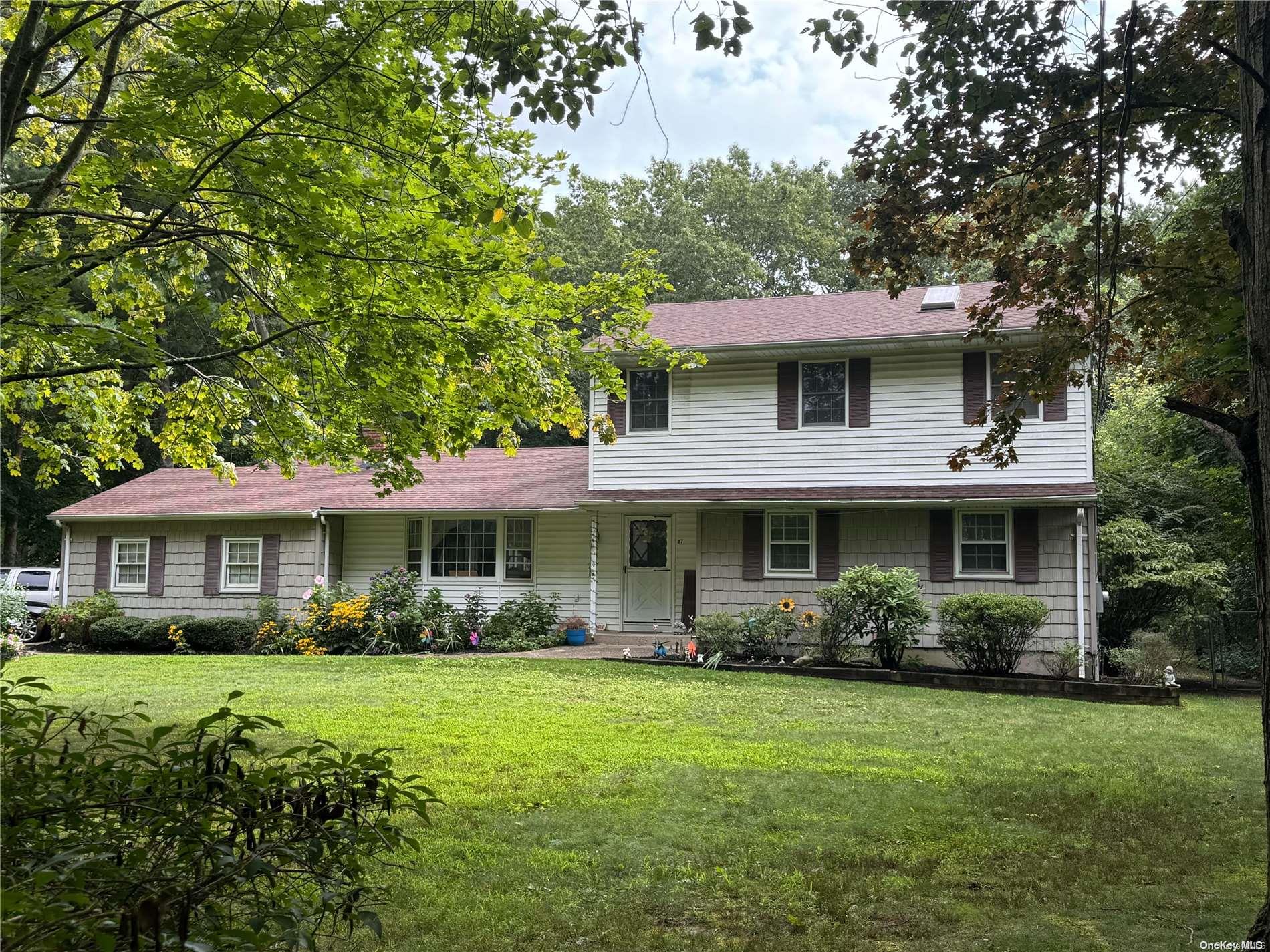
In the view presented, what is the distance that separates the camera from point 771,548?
16.7m

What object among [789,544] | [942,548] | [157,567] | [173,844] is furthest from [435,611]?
[173,844]

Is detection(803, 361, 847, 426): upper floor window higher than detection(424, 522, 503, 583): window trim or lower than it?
higher

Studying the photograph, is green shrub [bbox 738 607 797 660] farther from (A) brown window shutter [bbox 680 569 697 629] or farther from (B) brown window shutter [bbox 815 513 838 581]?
(A) brown window shutter [bbox 680 569 697 629]

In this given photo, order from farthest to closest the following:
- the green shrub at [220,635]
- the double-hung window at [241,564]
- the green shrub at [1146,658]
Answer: the double-hung window at [241,564] < the green shrub at [220,635] < the green shrub at [1146,658]

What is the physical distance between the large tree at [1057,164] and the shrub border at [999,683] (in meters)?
6.51

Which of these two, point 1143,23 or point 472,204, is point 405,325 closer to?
point 472,204

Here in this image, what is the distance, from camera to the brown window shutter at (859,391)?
1622 cm

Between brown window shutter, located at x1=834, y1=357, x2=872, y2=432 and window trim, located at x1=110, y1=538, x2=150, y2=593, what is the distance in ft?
52.0

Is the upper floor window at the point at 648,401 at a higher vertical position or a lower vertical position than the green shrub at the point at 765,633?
higher

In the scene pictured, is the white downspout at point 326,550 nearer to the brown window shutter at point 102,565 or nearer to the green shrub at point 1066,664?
the brown window shutter at point 102,565

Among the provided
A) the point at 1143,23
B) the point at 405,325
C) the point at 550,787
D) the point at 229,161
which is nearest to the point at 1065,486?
the point at 1143,23

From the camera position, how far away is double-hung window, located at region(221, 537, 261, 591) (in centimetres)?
2014

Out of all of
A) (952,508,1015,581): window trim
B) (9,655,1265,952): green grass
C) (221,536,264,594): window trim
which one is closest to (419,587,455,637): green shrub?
(221,536,264,594): window trim

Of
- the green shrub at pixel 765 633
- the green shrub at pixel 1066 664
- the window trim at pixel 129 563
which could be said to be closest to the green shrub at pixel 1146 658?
the green shrub at pixel 1066 664
